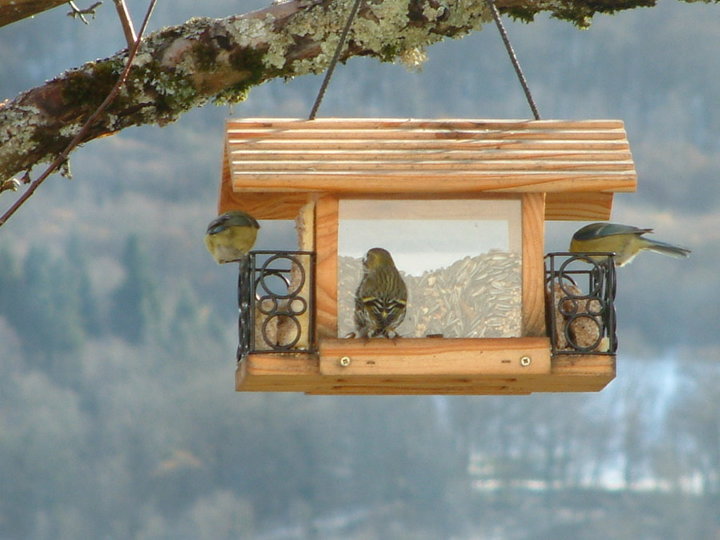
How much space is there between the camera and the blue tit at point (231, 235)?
4617 mm

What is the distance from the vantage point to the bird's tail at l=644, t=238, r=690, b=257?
472 cm

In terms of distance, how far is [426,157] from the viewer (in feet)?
12.8

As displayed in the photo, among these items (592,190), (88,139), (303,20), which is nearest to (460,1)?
(303,20)

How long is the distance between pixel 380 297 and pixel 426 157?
1.62 ft

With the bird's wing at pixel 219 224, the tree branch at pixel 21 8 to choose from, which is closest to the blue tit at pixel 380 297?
the bird's wing at pixel 219 224

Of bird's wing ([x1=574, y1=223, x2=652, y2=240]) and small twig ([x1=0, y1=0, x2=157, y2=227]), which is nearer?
small twig ([x1=0, y1=0, x2=157, y2=227])

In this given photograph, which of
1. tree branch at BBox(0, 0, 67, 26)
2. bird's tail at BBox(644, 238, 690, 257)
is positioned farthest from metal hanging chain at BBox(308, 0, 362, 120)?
bird's tail at BBox(644, 238, 690, 257)

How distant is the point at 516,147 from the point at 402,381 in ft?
2.73

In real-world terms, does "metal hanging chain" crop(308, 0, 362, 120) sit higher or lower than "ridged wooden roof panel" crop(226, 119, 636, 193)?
higher

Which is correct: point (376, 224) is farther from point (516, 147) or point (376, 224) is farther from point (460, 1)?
point (460, 1)

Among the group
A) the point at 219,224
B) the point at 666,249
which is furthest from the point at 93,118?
the point at 666,249

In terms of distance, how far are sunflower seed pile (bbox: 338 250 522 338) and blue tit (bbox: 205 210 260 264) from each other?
811 millimetres

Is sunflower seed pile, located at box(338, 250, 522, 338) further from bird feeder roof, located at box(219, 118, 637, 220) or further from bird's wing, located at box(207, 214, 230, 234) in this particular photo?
bird's wing, located at box(207, 214, 230, 234)

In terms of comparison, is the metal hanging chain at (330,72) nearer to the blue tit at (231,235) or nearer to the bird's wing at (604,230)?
the blue tit at (231,235)
